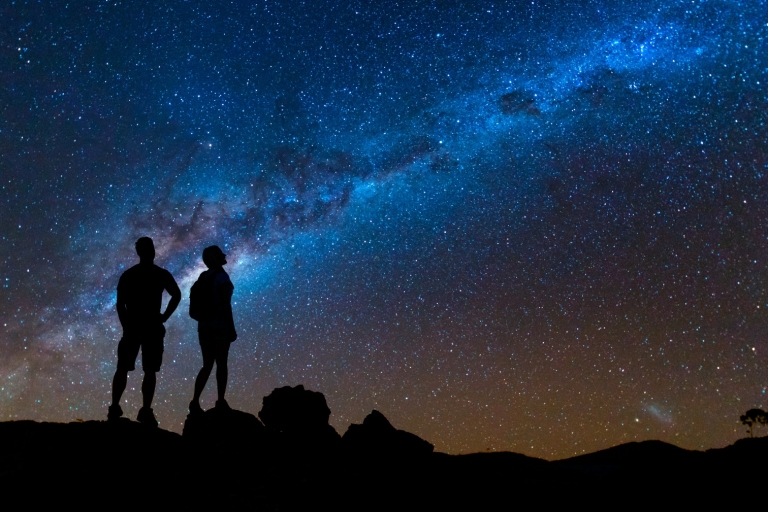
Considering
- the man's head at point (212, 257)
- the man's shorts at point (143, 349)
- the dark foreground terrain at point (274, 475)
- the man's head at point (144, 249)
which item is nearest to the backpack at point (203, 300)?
the man's head at point (212, 257)

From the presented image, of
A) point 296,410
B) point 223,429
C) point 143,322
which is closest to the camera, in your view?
point 143,322

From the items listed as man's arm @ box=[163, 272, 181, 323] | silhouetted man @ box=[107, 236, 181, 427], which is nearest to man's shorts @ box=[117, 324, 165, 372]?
silhouetted man @ box=[107, 236, 181, 427]

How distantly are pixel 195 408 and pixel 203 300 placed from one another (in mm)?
1359

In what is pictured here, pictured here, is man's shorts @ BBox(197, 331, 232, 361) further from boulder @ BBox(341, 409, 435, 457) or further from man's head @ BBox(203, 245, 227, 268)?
boulder @ BBox(341, 409, 435, 457)

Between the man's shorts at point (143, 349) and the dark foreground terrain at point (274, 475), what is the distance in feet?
2.13

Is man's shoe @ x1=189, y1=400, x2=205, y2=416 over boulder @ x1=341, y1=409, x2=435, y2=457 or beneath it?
over

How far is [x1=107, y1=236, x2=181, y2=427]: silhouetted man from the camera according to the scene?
646 centimetres

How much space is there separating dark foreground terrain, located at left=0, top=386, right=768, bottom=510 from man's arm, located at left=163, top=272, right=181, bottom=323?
1.30 metres

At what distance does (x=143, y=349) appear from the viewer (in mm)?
6566

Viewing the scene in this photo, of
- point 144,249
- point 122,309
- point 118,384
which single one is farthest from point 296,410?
point 144,249

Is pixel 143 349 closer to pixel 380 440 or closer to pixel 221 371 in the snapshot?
pixel 221 371

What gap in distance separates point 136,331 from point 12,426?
2.25m

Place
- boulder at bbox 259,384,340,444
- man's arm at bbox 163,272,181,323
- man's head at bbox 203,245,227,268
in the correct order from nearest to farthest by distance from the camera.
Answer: man's arm at bbox 163,272,181,323 → man's head at bbox 203,245,227,268 → boulder at bbox 259,384,340,444

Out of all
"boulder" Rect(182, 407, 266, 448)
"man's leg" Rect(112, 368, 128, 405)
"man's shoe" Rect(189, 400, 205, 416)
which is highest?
"man's leg" Rect(112, 368, 128, 405)
